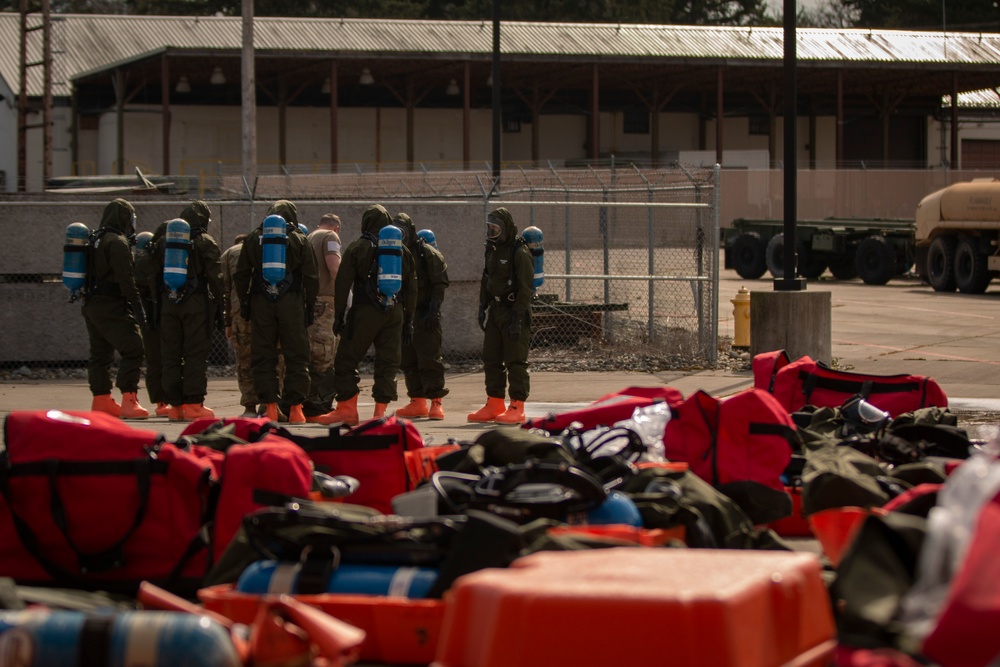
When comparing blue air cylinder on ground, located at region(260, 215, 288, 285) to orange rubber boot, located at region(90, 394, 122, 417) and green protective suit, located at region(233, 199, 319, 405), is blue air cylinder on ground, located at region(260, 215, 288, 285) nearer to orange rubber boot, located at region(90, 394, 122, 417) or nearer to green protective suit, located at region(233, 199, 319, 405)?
green protective suit, located at region(233, 199, 319, 405)

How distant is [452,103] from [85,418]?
145ft

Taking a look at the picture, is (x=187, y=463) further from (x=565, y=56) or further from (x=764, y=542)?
(x=565, y=56)

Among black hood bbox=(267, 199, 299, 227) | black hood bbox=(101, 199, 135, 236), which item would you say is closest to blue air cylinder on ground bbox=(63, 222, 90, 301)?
black hood bbox=(101, 199, 135, 236)

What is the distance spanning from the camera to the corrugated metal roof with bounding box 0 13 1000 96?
1634 inches

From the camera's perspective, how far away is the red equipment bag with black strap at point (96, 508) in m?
5.28

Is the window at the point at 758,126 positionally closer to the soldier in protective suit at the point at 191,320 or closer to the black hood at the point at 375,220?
the black hood at the point at 375,220

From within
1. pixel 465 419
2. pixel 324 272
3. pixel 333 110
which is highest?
pixel 333 110

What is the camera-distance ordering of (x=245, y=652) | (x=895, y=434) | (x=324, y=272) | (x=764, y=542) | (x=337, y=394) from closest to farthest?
(x=245, y=652) < (x=764, y=542) < (x=895, y=434) < (x=337, y=394) < (x=324, y=272)

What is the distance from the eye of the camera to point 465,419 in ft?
37.6

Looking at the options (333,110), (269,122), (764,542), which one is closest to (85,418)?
(764,542)

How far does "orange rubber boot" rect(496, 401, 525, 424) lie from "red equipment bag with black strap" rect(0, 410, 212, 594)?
576 cm

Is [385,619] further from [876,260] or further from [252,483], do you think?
[876,260]

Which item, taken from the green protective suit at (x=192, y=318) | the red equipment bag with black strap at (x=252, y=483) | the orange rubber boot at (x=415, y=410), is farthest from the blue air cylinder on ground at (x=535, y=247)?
the red equipment bag with black strap at (x=252, y=483)

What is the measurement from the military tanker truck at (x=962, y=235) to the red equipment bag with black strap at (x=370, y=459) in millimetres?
21611
